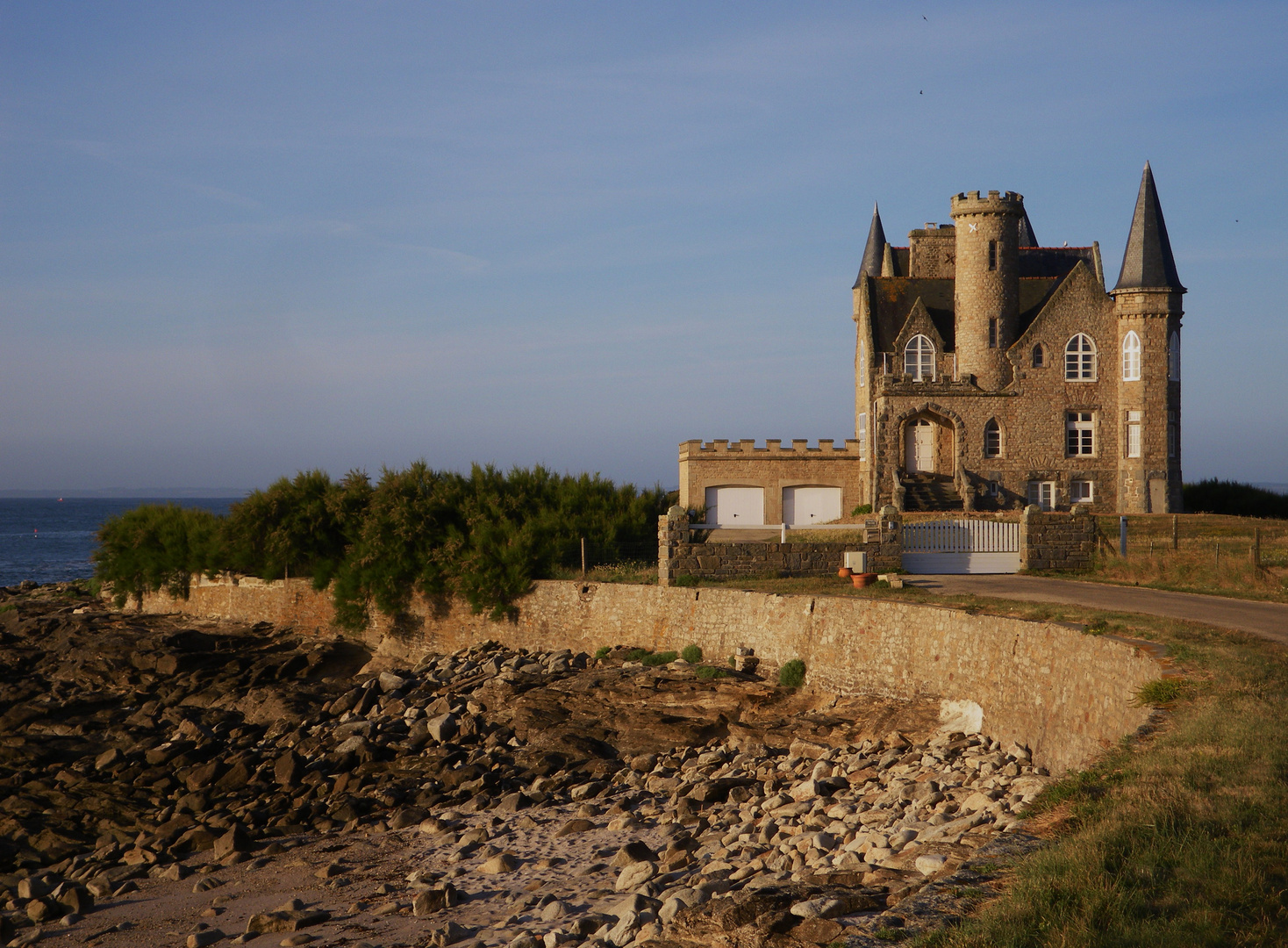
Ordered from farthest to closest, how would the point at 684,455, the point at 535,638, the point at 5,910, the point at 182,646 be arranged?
1. the point at 684,455
2. the point at 182,646
3. the point at 535,638
4. the point at 5,910

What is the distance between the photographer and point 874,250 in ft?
159

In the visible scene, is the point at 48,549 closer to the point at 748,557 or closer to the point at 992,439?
the point at 992,439

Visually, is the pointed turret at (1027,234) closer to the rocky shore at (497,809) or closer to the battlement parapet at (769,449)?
the battlement parapet at (769,449)

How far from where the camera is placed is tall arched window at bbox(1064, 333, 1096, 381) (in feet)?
132

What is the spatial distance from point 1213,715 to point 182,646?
23.8 m

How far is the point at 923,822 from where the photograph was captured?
11273 mm

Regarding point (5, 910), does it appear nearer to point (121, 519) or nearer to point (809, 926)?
point (809, 926)

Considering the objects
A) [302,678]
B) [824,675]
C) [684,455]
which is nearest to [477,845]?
[824,675]

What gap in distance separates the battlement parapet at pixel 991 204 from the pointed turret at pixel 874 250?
24.5ft

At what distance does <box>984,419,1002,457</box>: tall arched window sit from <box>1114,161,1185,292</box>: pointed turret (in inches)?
257

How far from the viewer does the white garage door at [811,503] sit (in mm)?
42938

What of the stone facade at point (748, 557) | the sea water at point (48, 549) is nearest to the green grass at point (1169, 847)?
the stone facade at point (748, 557)

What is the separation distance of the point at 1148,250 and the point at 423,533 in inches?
1107

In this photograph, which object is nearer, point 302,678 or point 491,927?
point 491,927
